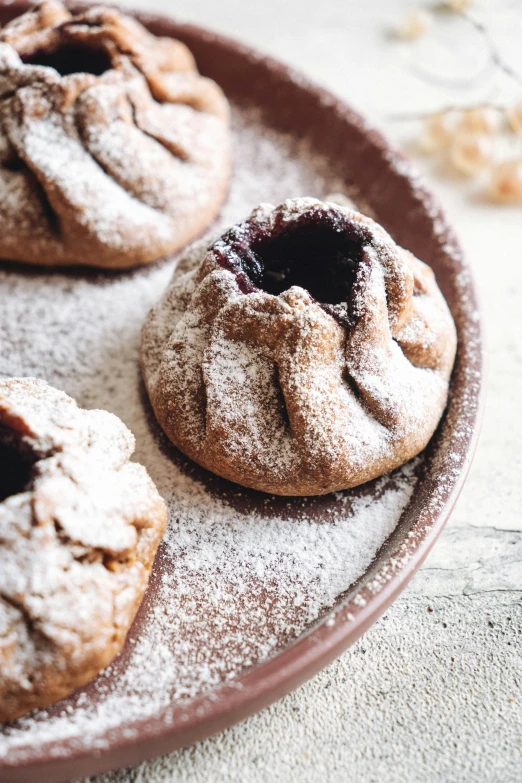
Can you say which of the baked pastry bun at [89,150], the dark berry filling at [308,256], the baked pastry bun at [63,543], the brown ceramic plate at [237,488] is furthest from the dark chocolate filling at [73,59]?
the baked pastry bun at [63,543]

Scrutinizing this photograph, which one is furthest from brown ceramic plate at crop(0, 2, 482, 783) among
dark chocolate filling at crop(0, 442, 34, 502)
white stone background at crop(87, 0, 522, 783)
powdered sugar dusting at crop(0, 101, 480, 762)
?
dark chocolate filling at crop(0, 442, 34, 502)

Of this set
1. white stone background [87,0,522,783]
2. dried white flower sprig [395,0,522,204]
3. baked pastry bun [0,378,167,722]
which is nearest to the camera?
baked pastry bun [0,378,167,722]

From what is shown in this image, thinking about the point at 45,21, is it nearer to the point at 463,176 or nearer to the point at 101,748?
the point at 463,176

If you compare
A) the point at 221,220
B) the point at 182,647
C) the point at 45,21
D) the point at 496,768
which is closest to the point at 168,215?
the point at 221,220

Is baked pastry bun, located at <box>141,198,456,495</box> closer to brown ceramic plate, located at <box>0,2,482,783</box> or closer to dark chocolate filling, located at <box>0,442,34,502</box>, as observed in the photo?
brown ceramic plate, located at <box>0,2,482,783</box>

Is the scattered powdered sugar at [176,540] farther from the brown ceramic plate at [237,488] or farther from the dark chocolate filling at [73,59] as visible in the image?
the dark chocolate filling at [73,59]

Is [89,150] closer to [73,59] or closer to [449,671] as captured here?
[73,59]
